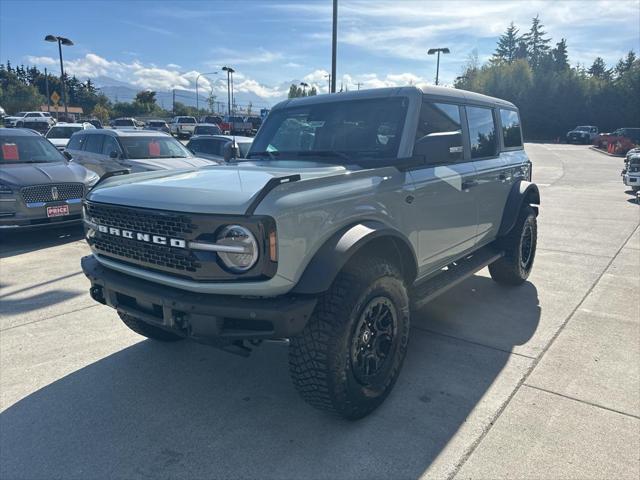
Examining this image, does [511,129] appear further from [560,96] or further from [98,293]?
[560,96]

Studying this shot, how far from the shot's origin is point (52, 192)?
24.6 ft

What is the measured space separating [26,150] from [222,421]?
24.6 feet

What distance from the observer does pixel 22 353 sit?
387cm

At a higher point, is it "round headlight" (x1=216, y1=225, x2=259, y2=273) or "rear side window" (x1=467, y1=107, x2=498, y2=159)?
"rear side window" (x1=467, y1=107, x2=498, y2=159)

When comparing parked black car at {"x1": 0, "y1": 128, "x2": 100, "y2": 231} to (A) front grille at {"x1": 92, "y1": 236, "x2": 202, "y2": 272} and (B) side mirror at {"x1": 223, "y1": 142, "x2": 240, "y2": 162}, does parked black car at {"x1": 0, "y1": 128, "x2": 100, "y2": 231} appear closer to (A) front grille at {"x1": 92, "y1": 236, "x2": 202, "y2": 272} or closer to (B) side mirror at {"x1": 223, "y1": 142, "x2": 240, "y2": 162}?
(B) side mirror at {"x1": 223, "y1": 142, "x2": 240, "y2": 162}

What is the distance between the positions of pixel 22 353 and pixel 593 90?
220 ft

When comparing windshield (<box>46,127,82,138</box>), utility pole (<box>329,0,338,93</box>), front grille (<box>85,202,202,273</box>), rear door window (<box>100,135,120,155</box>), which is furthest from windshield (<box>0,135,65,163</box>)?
windshield (<box>46,127,82,138</box>)

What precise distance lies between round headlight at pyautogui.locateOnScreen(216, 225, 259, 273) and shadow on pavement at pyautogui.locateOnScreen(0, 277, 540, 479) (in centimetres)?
106

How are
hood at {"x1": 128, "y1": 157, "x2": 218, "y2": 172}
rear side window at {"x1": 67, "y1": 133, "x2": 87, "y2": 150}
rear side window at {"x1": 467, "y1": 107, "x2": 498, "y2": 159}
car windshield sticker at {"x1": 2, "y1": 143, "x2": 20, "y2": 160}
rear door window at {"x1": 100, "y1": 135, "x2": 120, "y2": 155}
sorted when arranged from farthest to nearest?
rear side window at {"x1": 67, "y1": 133, "x2": 87, "y2": 150}
rear door window at {"x1": 100, "y1": 135, "x2": 120, "y2": 155}
hood at {"x1": 128, "y1": 157, "x2": 218, "y2": 172}
car windshield sticker at {"x1": 2, "y1": 143, "x2": 20, "y2": 160}
rear side window at {"x1": 467, "y1": 107, "x2": 498, "y2": 159}

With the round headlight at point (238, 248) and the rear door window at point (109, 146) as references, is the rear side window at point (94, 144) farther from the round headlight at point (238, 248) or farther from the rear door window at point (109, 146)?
the round headlight at point (238, 248)

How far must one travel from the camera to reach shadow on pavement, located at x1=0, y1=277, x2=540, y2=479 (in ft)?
8.46

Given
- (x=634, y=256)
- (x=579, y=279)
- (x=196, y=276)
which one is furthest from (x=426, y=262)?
(x=634, y=256)

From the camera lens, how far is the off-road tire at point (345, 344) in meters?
2.62

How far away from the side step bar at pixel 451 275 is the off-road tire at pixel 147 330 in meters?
1.94
